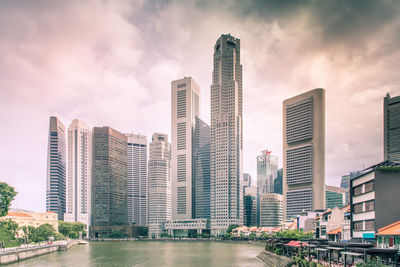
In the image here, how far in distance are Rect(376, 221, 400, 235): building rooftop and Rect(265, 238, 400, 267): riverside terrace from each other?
2413 mm

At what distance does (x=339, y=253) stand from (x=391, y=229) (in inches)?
386

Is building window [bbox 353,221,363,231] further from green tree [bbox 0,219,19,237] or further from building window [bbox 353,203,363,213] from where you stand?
green tree [bbox 0,219,19,237]

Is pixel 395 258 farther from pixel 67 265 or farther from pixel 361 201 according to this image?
pixel 67 265

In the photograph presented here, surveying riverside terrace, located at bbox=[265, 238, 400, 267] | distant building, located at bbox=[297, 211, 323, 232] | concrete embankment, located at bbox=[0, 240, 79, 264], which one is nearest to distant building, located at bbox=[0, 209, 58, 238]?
concrete embankment, located at bbox=[0, 240, 79, 264]

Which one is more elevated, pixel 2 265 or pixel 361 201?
pixel 361 201

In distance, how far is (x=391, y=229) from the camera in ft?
155

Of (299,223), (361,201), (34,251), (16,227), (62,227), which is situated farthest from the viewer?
(62,227)

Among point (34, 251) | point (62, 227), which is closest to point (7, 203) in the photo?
point (34, 251)

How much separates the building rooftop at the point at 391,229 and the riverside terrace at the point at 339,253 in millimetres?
2413

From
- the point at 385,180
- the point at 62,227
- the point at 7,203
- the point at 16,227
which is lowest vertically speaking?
the point at 62,227

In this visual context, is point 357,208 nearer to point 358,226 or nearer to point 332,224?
point 358,226

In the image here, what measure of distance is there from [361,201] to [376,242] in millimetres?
7552

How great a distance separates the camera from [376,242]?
51844mm

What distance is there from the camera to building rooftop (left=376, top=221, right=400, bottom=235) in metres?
45.3
